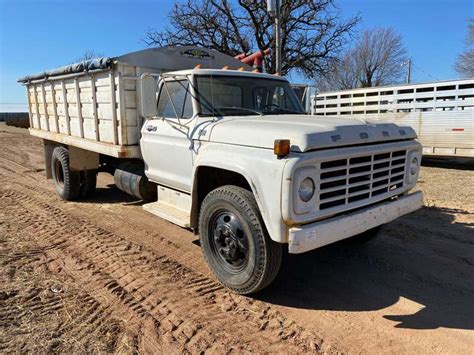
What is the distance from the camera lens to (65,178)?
7.40 m

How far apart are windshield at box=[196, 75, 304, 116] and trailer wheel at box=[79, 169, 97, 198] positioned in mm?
3786

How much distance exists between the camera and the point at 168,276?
4.23 m

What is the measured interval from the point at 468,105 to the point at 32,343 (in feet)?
37.3

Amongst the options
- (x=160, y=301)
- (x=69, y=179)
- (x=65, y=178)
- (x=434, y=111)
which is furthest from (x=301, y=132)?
(x=434, y=111)

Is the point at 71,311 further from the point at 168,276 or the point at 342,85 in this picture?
the point at 342,85

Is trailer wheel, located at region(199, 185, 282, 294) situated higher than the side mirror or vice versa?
the side mirror

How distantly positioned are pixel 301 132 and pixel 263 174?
18.5 inches

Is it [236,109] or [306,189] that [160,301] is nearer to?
[306,189]

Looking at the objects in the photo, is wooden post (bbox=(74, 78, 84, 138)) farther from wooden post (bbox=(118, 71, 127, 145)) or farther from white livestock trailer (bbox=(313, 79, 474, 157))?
white livestock trailer (bbox=(313, 79, 474, 157))

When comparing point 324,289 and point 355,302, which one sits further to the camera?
point 324,289

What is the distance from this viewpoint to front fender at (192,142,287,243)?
323 cm

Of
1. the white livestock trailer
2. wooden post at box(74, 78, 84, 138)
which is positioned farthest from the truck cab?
the white livestock trailer

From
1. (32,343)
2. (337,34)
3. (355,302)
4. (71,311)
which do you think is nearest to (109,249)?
(71,311)

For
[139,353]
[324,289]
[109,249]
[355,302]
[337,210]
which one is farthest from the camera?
[109,249]
